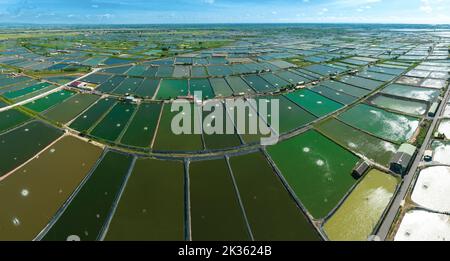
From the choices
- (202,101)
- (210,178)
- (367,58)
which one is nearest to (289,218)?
(210,178)

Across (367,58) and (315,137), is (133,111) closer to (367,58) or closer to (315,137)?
(315,137)

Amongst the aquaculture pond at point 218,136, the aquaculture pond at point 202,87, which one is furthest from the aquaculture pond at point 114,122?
the aquaculture pond at point 202,87

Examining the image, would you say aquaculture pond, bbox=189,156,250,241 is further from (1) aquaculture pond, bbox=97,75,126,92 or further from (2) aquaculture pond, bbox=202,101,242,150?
(1) aquaculture pond, bbox=97,75,126,92

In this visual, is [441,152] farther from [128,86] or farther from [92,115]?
[128,86]

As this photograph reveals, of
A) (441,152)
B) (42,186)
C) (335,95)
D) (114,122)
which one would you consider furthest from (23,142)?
A: (441,152)

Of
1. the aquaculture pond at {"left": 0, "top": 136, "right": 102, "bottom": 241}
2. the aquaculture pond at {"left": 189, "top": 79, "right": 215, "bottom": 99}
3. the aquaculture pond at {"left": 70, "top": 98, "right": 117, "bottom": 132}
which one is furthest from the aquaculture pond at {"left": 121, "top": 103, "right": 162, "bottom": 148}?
the aquaculture pond at {"left": 189, "top": 79, "right": 215, "bottom": 99}
